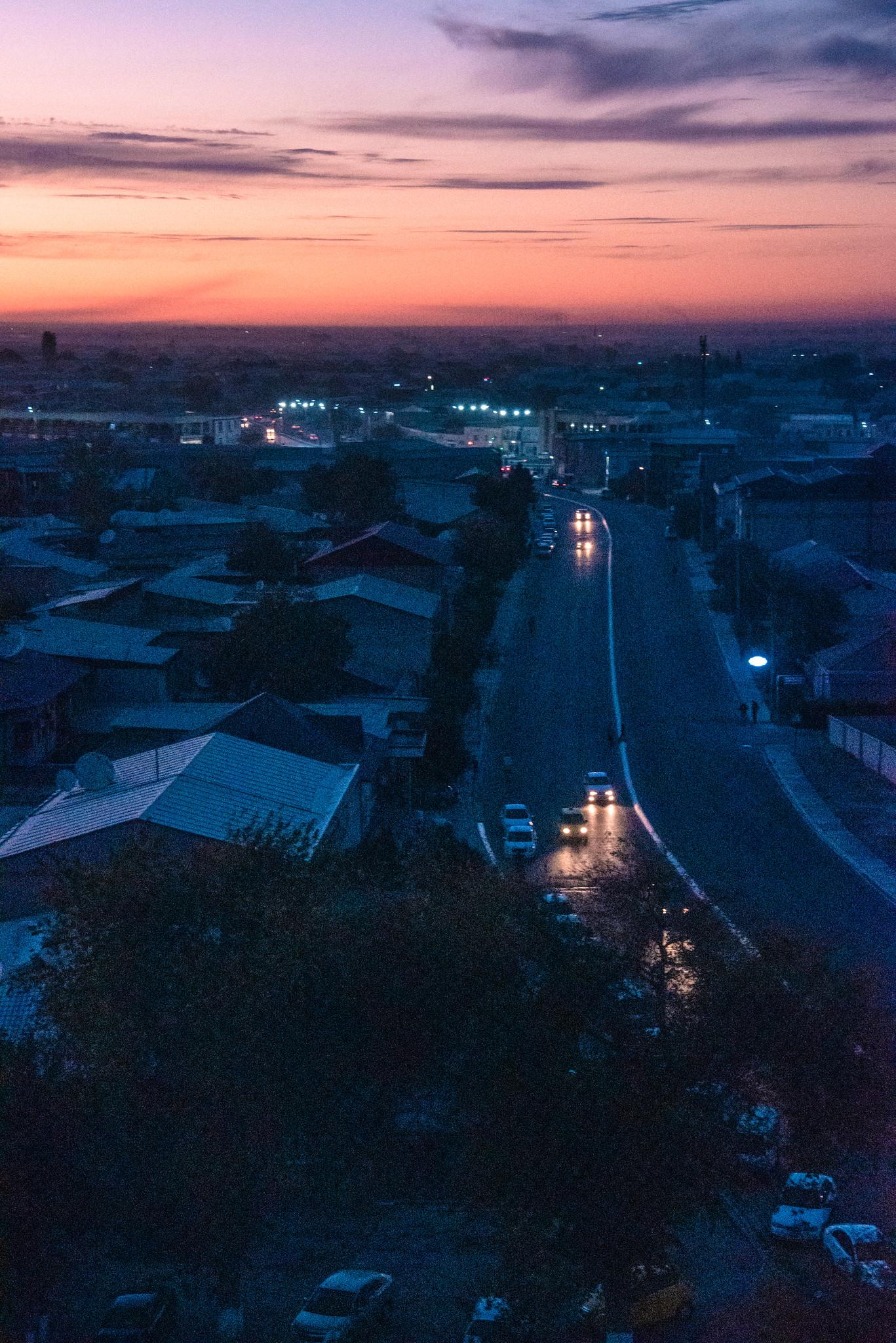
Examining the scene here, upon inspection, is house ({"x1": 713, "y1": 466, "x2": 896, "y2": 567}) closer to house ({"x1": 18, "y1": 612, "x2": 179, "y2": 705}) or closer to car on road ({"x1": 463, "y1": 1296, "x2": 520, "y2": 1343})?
house ({"x1": 18, "y1": 612, "x2": 179, "y2": 705})

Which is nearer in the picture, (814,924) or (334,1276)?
(334,1276)

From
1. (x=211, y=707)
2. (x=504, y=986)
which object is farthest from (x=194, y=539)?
(x=504, y=986)

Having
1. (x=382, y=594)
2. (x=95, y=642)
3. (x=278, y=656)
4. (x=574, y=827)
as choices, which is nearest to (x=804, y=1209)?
(x=574, y=827)

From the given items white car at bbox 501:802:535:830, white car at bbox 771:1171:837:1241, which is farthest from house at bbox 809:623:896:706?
white car at bbox 771:1171:837:1241

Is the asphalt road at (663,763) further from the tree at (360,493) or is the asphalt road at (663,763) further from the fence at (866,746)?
the tree at (360,493)

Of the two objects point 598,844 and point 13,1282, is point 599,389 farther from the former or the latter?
point 13,1282

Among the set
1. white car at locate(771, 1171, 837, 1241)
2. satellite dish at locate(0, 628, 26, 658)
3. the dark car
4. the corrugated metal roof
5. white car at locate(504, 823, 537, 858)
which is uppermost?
satellite dish at locate(0, 628, 26, 658)

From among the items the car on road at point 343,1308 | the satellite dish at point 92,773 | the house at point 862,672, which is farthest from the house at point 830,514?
the car on road at point 343,1308
